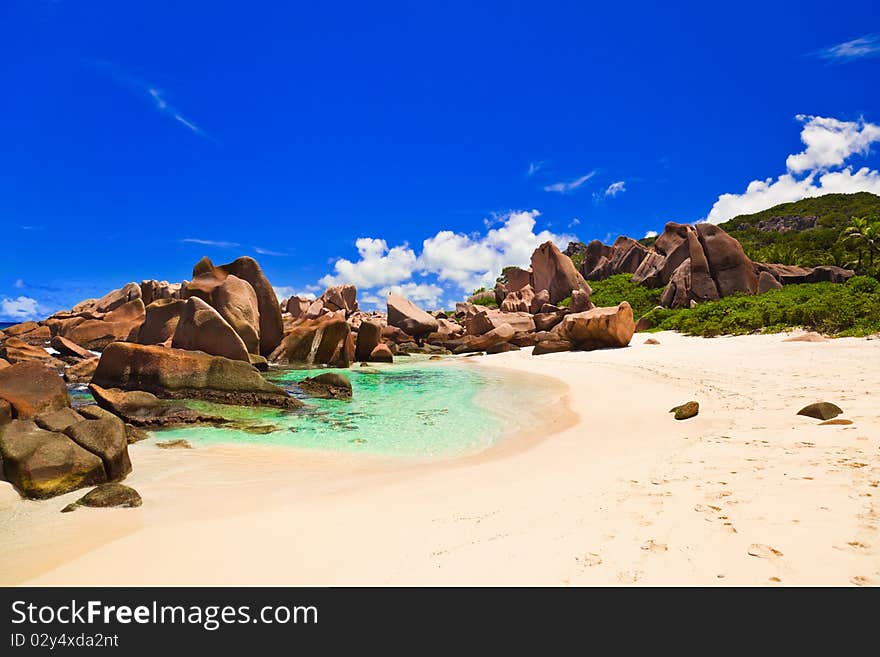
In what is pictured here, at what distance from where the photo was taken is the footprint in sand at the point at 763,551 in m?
2.60

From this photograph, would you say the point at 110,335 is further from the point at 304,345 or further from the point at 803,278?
the point at 803,278

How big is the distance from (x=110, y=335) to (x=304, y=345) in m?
14.7

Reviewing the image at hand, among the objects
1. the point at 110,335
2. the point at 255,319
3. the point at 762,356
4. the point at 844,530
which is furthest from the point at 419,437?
the point at 110,335

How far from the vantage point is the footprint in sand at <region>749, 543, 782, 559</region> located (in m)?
2.60

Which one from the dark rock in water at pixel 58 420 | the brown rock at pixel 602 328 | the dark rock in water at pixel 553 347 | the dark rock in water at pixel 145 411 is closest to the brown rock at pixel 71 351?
the dark rock in water at pixel 145 411

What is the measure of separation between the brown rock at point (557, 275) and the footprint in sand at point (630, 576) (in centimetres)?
3827

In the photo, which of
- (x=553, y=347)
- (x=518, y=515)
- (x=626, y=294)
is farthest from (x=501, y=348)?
(x=518, y=515)

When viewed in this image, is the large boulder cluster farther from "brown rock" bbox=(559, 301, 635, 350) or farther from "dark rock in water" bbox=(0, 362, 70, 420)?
"dark rock in water" bbox=(0, 362, 70, 420)

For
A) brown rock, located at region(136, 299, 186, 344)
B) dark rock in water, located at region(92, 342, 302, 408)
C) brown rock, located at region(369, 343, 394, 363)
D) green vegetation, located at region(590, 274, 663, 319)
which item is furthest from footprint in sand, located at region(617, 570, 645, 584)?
green vegetation, located at region(590, 274, 663, 319)

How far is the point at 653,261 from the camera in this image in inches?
1614

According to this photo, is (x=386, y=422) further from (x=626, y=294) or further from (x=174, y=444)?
(x=626, y=294)

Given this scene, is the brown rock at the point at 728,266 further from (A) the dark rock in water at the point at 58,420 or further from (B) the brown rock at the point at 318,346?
(A) the dark rock in water at the point at 58,420

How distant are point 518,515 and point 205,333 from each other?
14.4 metres

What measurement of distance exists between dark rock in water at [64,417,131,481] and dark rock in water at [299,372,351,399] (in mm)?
6946
